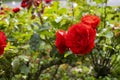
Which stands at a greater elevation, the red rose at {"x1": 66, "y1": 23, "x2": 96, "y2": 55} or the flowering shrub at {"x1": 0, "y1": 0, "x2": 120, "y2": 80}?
the red rose at {"x1": 66, "y1": 23, "x2": 96, "y2": 55}

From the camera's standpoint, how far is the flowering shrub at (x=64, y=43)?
1521 millimetres

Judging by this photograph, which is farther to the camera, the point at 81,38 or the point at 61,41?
the point at 61,41

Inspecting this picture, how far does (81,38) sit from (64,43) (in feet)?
0.52

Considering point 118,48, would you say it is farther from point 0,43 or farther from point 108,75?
point 0,43

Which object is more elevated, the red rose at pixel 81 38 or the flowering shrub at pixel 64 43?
the red rose at pixel 81 38

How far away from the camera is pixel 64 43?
158 cm

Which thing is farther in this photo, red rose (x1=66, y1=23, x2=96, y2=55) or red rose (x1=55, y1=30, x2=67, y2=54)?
red rose (x1=55, y1=30, x2=67, y2=54)

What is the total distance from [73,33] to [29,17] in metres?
1.27

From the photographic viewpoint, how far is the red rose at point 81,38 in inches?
56.3

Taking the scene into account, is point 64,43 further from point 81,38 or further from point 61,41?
point 81,38

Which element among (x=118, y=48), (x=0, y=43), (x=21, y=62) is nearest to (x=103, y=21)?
(x=118, y=48)

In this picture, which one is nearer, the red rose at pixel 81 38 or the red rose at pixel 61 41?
the red rose at pixel 81 38

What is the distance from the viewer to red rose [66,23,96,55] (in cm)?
143

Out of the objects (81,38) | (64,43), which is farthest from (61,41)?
(81,38)
